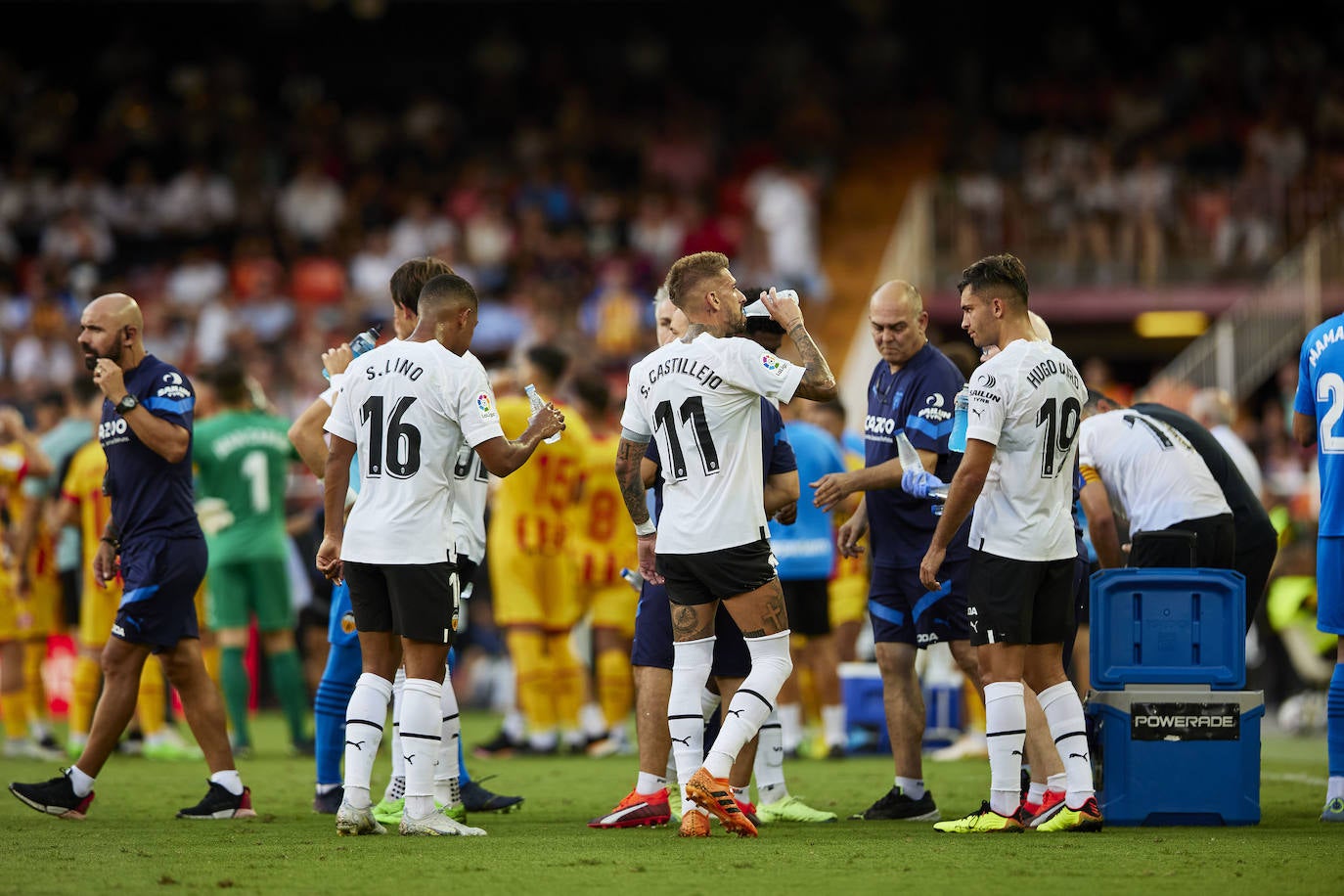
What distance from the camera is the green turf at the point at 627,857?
5.64 m

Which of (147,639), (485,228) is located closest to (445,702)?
(147,639)

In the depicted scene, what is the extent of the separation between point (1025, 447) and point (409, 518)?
2.56 m

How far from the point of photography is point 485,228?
75.4 ft

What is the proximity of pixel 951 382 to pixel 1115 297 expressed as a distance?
14.8 m

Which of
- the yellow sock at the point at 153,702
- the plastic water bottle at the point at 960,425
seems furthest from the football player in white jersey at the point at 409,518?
the yellow sock at the point at 153,702

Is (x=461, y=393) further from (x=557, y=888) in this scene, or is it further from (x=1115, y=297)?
(x=1115, y=297)

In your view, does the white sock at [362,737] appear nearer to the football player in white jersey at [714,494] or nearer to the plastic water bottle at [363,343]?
the football player in white jersey at [714,494]

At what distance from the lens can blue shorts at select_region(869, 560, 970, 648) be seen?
7.73 m

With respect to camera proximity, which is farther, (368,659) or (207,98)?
(207,98)

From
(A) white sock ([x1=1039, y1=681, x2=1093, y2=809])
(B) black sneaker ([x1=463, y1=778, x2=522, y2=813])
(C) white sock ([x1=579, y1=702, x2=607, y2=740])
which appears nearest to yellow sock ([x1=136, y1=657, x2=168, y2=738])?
(C) white sock ([x1=579, y1=702, x2=607, y2=740])

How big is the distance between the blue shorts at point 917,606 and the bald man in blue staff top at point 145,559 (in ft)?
10.1

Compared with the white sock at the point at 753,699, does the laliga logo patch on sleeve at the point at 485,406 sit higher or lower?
higher

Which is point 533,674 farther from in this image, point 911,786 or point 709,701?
point 911,786

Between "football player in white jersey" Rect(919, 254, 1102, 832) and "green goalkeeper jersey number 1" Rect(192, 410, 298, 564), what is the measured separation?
5866 millimetres
